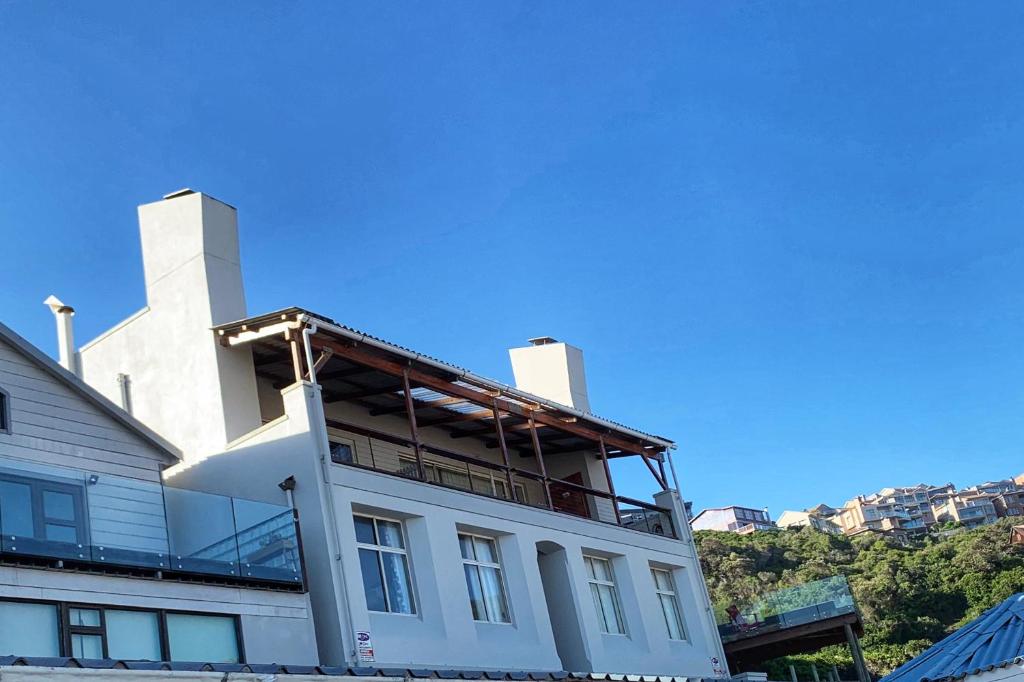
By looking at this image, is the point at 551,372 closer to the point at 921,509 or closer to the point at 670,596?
the point at 670,596

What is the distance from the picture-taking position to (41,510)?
14758 millimetres

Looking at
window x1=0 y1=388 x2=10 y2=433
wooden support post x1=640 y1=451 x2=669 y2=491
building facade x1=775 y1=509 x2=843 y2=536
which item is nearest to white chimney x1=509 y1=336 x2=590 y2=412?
wooden support post x1=640 y1=451 x2=669 y2=491

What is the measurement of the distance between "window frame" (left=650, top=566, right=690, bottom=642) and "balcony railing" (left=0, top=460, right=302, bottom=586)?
1159cm

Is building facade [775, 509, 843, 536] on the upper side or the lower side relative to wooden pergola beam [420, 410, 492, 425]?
upper

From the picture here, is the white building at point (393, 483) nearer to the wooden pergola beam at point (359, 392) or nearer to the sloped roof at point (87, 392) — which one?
the wooden pergola beam at point (359, 392)

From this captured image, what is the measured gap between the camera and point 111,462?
19.5 metres

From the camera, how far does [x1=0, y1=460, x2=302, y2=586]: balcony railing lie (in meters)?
14.5

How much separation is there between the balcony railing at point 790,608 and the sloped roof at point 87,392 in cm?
1464

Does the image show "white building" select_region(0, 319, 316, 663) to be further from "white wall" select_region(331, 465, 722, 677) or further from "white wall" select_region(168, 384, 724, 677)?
"white wall" select_region(331, 465, 722, 677)

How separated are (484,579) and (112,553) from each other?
847 cm

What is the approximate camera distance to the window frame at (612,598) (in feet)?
81.3

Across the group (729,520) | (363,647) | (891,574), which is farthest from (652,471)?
(729,520)

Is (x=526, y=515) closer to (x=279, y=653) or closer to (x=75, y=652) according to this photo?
(x=279, y=653)

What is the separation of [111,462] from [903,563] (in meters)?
50.3
